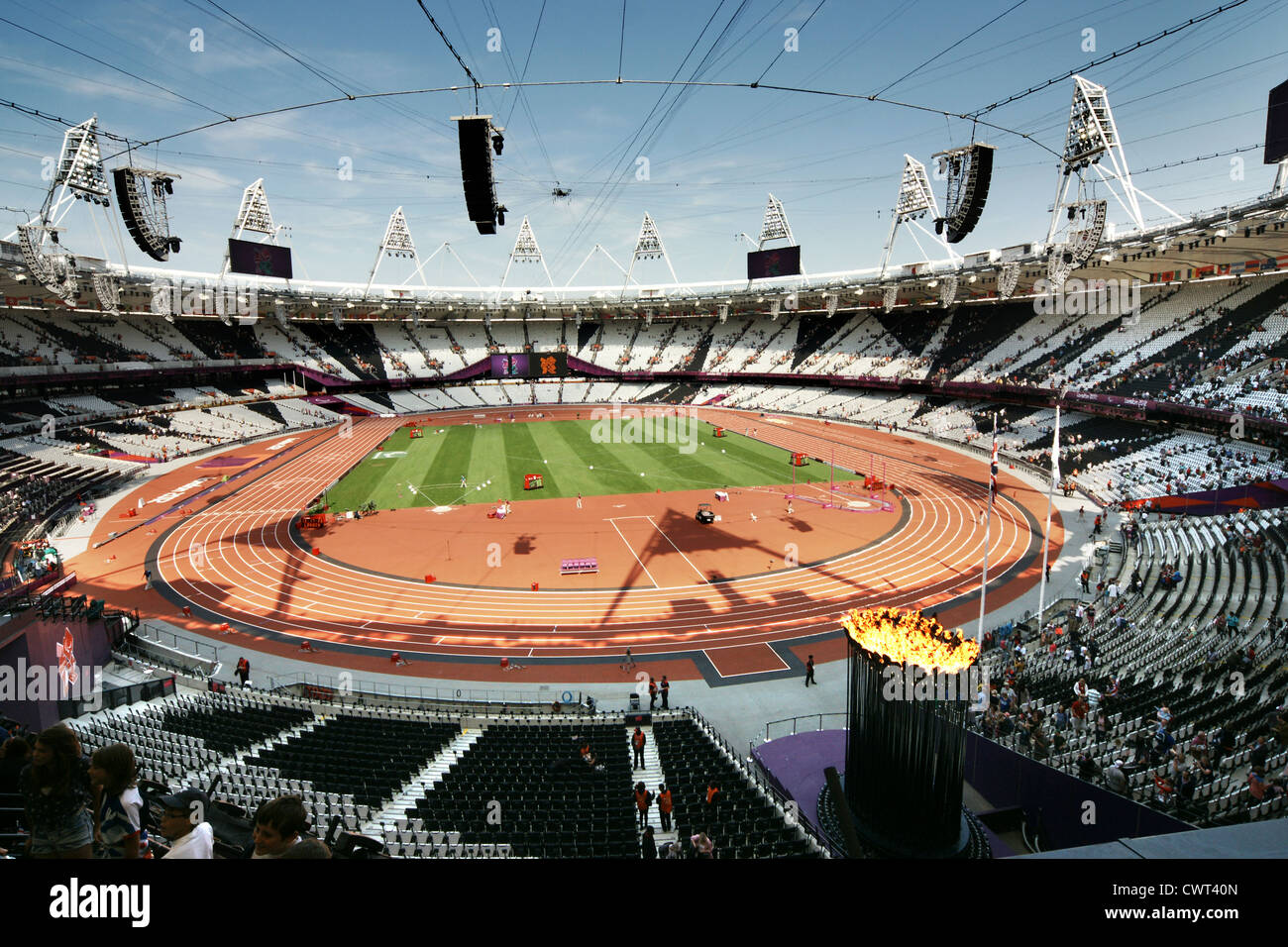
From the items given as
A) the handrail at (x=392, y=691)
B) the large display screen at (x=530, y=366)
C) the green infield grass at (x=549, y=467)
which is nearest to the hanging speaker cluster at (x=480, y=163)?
the handrail at (x=392, y=691)

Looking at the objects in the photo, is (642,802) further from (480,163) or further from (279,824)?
(480,163)

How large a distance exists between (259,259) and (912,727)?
86.4 meters

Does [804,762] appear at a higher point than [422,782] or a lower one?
lower

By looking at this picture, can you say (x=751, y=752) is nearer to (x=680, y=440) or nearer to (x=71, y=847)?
(x=71, y=847)

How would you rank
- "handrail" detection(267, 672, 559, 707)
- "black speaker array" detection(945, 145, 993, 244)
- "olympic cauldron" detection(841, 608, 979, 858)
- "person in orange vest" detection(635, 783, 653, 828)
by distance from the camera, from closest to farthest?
"olympic cauldron" detection(841, 608, 979, 858)
"person in orange vest" detection(635, 783, 653, 828)
"black speaker array" detection(945, 145, 993, 244)
"handrail" detection(267, 672, 559, 707)

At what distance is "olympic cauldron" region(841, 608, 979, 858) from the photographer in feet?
37.1

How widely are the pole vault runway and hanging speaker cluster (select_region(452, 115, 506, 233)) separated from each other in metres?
14.9

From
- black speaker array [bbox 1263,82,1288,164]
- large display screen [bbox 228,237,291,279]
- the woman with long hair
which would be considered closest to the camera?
the woman with long hair

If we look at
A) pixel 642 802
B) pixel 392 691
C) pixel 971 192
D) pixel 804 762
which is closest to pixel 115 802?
pixel 642 802

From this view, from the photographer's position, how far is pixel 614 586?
93.5 ft

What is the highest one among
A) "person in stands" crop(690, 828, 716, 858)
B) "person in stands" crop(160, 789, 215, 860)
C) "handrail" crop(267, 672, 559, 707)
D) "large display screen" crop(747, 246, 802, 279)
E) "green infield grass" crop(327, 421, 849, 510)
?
"large display screen" crop(747, 246, 802, 279)

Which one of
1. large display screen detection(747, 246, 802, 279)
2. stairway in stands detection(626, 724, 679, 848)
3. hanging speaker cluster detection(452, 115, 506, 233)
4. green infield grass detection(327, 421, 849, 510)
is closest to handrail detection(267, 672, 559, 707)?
stairway in stands detection(626, 724, 679, 848)

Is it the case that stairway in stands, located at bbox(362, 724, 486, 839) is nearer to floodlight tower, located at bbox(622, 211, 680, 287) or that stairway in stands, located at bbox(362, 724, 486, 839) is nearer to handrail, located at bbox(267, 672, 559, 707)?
handrail, located at bbox(267, 672, 559, 707)
